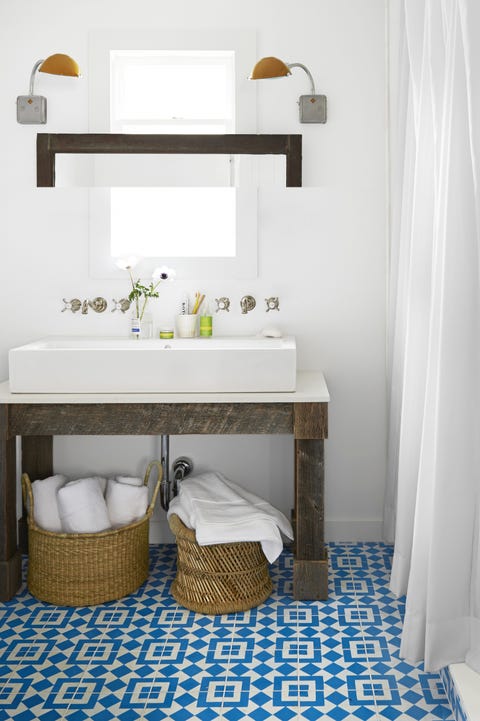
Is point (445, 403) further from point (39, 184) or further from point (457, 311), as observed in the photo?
point (39, 184)

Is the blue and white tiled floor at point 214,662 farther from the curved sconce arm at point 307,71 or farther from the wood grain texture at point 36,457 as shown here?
the curved sconce arm at point 307,71

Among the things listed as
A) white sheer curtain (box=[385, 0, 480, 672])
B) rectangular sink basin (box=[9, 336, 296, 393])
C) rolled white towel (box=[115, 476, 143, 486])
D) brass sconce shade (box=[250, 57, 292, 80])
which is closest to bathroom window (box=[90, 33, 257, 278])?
brass sconce shade (box=[250, 57, 292, 80])

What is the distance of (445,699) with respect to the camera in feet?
6.89

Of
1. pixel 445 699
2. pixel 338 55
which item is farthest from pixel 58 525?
pixel 338 55

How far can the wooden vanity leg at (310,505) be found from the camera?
2.67 metres

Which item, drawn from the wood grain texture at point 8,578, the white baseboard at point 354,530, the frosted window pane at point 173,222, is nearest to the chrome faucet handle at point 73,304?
the frosted window pane at point 173,222

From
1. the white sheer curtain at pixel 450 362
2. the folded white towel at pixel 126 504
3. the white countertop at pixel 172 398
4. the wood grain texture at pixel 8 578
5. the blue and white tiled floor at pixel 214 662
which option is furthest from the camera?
the folded white towel at pixel 126 504

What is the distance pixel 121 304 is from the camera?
3.27 metres

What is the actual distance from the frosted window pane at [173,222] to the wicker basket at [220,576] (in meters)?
1.28

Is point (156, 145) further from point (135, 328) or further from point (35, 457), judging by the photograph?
point (35, 457)

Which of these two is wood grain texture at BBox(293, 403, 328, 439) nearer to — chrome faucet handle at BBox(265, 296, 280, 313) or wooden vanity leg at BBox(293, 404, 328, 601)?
wooden vanity leg at BBox(293, 404, 328, 601)

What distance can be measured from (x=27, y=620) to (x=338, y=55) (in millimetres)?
2627

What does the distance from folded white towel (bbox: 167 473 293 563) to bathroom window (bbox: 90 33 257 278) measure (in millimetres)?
944

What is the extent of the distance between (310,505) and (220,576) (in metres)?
0.42
